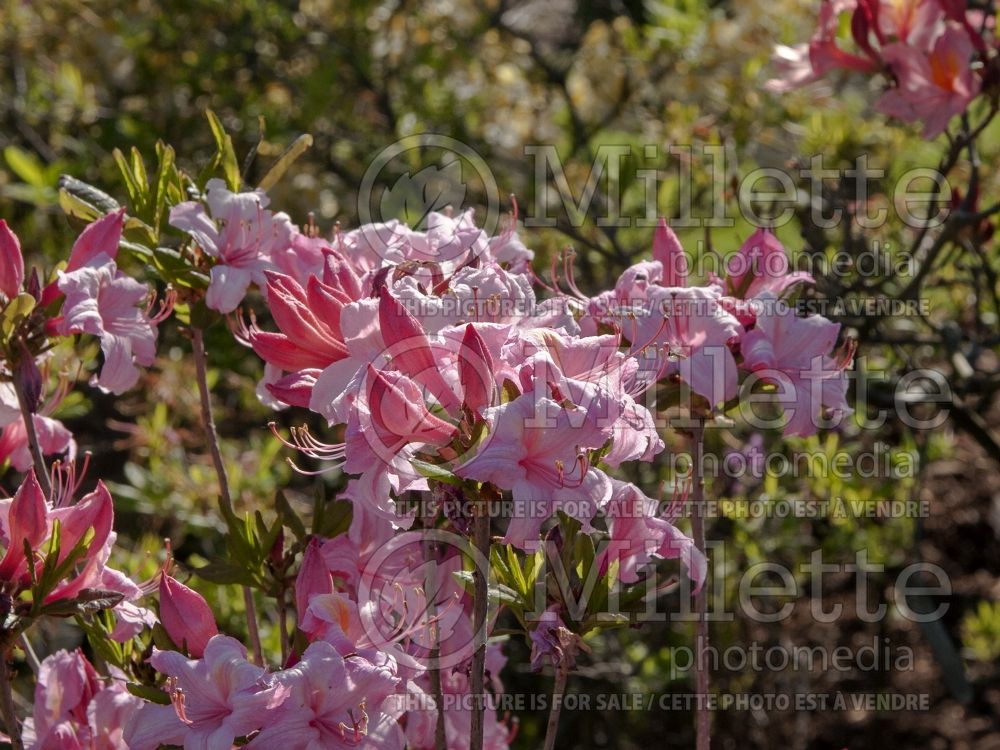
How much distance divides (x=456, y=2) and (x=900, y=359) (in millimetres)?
2239

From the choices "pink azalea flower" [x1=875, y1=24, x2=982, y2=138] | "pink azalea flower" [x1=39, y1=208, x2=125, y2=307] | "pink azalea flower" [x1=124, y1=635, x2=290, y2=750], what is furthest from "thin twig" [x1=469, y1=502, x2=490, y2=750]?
"pink azalea flower" [x1=875, y1=24, x2=982, y2=138]

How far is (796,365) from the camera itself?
1.39m

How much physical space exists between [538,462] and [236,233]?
23.1 inches

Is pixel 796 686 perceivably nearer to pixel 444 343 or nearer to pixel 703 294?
pixel 703 294

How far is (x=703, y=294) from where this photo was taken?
136 cm

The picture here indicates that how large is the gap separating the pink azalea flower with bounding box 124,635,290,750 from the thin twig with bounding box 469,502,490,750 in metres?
0.21

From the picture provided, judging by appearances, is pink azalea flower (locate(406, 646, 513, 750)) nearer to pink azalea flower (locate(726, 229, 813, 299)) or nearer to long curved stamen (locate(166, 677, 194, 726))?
long curved stamen (locate(166, 677, 194, 726))

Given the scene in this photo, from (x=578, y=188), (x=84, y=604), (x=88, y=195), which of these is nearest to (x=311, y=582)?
(x=84, y=604)

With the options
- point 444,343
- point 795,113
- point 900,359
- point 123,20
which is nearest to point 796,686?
point 900,359

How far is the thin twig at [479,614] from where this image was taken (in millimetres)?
1188

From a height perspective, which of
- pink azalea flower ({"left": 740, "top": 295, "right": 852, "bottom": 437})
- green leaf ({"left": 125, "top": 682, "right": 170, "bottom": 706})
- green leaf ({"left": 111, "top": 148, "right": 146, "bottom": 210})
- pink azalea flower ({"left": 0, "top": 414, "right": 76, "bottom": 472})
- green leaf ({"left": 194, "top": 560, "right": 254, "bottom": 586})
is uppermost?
green leaf ({"left": 111, "top": 148, "right": 146, "bottom": 210})

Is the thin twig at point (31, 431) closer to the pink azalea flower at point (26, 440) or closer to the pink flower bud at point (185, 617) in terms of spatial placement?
the pink azalea flower at point (26, 440)

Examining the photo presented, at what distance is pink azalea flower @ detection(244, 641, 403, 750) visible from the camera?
113 centimetres

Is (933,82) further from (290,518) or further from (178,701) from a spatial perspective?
(178,701)
